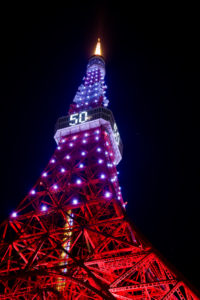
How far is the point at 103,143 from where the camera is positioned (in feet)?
46.3

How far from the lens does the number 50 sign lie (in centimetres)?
1583

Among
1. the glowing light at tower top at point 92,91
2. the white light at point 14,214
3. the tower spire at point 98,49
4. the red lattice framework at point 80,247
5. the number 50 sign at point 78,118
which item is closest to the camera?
the red lattice framework at point 80,247

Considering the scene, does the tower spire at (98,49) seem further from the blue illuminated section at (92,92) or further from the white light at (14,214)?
the white light at (14,214)

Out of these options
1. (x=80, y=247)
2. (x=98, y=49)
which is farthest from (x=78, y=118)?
(x=98, y=49)

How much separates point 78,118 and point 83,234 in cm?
911

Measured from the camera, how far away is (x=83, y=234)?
328 inches

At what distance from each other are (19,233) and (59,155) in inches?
226

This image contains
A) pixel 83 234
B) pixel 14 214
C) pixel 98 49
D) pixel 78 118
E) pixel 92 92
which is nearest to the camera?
pixel 83 234

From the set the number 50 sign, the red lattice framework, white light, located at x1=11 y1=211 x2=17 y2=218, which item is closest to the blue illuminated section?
the number 50 sign

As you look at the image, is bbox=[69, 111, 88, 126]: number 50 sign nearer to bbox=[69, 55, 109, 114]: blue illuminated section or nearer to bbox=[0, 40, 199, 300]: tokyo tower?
bbox=[0, 40, 199, 300]: tokyo tower

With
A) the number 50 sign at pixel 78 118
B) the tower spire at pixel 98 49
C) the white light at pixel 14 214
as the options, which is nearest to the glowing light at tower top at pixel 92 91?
the number 50 sign at pixel 78 118

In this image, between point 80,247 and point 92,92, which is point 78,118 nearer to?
point 92,92

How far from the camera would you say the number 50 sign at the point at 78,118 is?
15828mm

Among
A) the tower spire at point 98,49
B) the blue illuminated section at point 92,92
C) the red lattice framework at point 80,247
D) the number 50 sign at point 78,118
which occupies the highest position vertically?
the tower spire at point 98,49
